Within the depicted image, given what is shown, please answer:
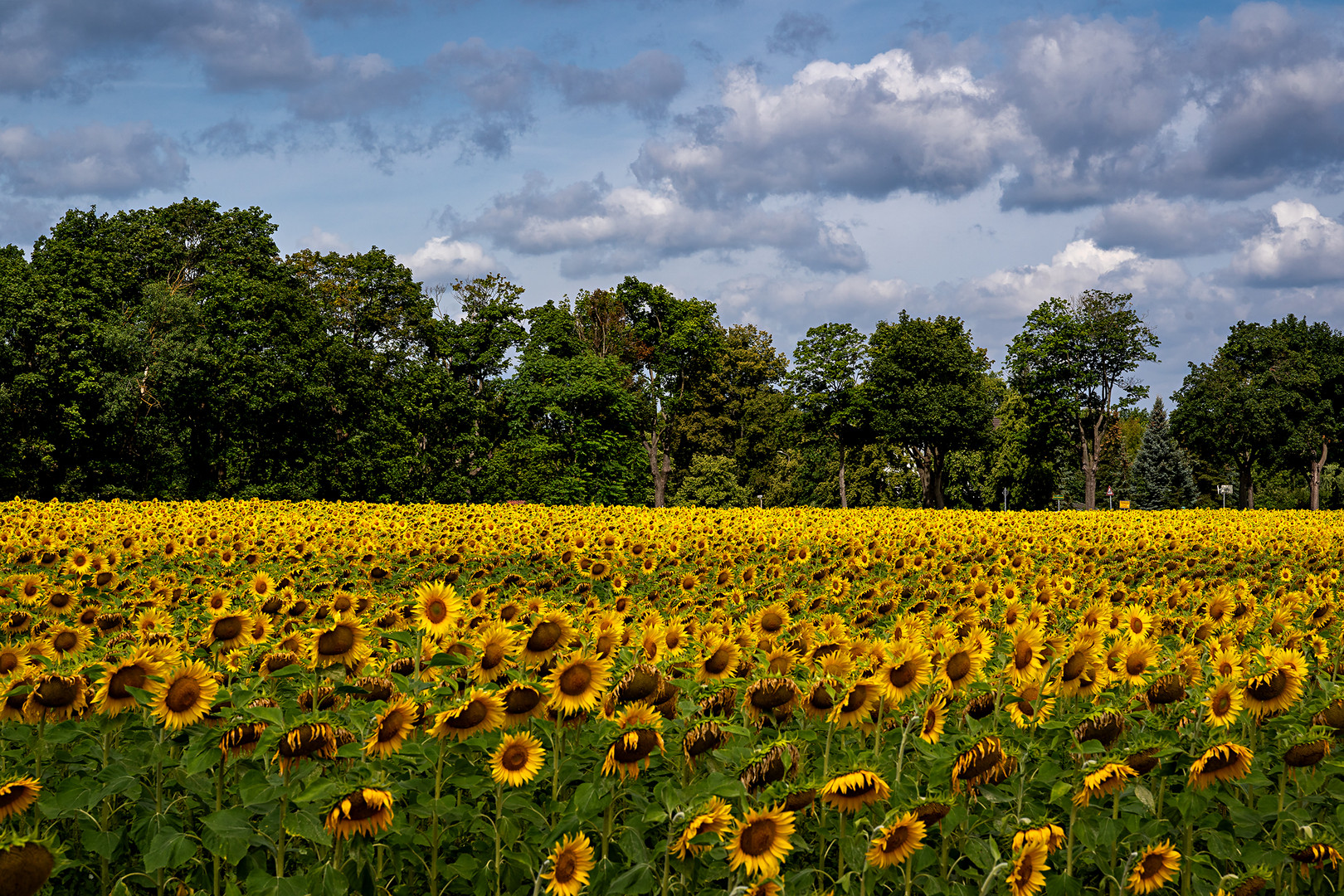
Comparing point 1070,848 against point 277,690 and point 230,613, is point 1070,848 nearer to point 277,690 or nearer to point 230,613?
point 277,690

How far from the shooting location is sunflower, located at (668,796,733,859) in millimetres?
2795

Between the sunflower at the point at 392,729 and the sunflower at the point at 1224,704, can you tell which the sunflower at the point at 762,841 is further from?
the sunflower at the point at 1224,704

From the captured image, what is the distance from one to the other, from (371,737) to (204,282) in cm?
4647

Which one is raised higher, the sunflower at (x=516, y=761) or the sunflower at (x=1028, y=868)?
the sunflower at (x=516, y=761)

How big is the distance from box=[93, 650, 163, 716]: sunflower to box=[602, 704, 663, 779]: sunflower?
Answer: 1.68m

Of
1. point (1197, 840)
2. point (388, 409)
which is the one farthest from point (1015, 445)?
point (1197, 840)

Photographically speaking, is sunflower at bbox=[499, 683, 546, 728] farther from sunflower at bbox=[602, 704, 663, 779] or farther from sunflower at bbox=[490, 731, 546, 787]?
sunflower at bbox=[602, 704, 663, 779]

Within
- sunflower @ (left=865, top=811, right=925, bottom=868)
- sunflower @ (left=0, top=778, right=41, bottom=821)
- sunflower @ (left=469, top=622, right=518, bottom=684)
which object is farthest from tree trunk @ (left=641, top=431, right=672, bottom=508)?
sunflower @ (left=865, top=811, right=925, bottom=868)

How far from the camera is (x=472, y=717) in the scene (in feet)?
10.5

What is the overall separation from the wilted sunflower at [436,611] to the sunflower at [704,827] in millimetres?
1569

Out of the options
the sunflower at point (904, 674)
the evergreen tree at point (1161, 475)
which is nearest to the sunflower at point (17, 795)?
the sunflower at point (904, 674)

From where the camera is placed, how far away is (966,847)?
316 cm

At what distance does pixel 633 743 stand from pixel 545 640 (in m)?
0.72

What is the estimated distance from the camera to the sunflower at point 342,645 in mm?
3930
